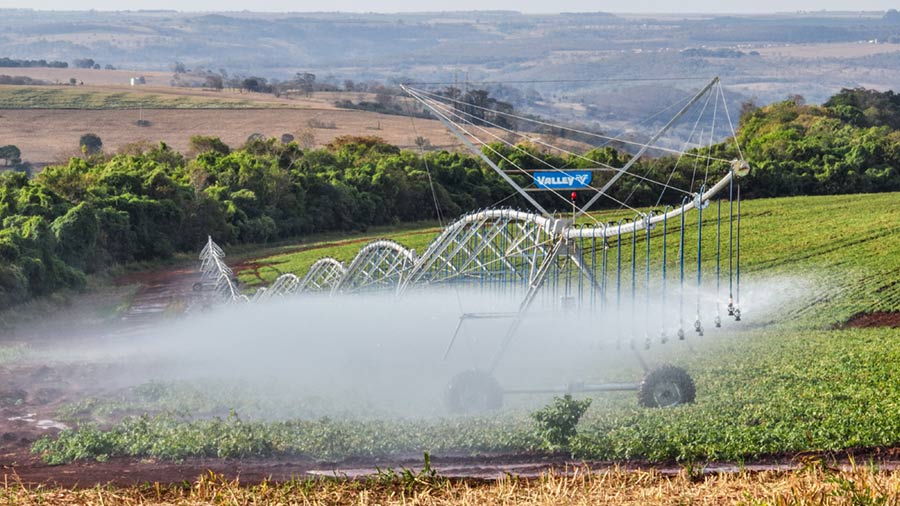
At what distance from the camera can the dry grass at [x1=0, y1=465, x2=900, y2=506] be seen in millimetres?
12156

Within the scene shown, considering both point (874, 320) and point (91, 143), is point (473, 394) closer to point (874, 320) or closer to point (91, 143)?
point (874, 320)

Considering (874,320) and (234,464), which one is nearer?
(234,464)

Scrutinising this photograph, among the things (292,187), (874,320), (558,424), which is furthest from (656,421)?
(292,187)

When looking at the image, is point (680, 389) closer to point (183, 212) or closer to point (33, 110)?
point (183, 212)

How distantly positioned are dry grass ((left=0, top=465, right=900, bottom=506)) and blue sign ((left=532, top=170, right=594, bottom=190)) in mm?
10718

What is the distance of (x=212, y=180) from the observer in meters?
92.4

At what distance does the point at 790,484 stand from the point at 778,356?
16690 mm

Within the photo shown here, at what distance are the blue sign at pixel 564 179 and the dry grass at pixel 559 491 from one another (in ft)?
35.2

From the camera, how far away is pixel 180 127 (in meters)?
142

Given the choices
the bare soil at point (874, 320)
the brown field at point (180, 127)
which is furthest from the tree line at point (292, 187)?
the bare soil at point (874, 320)

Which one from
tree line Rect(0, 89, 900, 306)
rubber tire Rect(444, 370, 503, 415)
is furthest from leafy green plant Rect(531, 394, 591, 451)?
tree line Rect(0, 89, 900, 306)

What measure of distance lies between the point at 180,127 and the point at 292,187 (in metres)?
55.7

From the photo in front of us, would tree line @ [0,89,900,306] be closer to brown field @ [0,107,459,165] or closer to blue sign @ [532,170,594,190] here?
brown field @ [0,107,459,165]

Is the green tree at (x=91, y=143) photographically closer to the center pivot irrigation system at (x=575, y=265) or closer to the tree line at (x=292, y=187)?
the tree line at (x=292, y=187)
